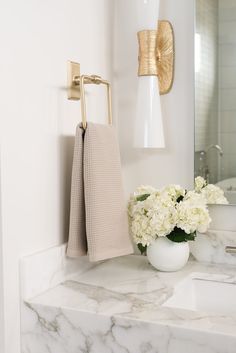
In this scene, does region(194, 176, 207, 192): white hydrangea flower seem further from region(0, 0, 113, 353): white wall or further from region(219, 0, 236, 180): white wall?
region(0, 0, 113, 353): white wall

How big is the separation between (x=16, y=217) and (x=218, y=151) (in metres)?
0.68

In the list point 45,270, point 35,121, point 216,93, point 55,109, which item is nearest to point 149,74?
point 216,93

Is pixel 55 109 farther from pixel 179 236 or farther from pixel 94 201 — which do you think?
pixel 179 236

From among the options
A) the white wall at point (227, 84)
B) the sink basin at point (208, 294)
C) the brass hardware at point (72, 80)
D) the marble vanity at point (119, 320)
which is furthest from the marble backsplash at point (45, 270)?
the white wall at point (227, 84)

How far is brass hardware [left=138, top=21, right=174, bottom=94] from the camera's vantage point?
1607mm

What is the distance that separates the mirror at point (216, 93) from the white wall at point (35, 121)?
0.36 meters

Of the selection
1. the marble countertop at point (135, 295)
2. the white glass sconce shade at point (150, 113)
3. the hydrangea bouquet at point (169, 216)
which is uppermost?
the white glass sconce shade at point (150, 113)

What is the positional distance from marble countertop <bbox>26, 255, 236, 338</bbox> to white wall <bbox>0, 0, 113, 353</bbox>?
0.13 m

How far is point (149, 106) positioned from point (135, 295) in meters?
0.62

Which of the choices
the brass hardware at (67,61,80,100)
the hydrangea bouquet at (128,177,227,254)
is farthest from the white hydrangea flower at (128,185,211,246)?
the brass hardware at (67,61,80,100)

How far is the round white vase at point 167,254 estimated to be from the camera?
1.49m

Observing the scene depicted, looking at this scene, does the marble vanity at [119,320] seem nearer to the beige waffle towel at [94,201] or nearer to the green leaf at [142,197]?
the beige waffle towel at [94,201]

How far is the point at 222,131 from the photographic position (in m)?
1.57

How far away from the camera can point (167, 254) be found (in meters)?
1.49
